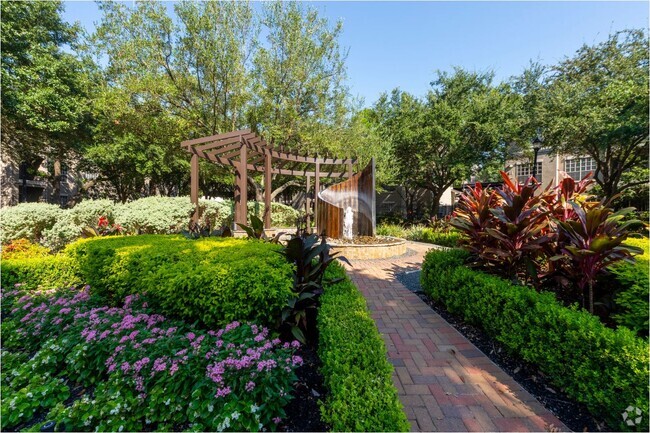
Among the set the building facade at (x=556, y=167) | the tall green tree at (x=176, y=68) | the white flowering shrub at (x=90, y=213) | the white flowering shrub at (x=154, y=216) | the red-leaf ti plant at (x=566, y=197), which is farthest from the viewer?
the building facade at (x=556, y=167)

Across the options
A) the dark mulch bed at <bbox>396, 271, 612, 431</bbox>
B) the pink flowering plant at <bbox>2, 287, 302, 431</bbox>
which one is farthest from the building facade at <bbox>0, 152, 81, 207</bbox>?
the dark mulch bed at <bbox>396, 271, 612, 431</bbox>

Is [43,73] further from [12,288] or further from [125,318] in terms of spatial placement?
Answer: [125,318]

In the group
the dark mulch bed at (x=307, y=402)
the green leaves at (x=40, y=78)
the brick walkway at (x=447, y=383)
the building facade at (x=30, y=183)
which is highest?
the green leaves at (x=40, y=78)

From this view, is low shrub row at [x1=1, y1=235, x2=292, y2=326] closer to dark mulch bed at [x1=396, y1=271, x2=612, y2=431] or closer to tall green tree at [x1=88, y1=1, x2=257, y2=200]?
dark mulch bed at [x1=396, y1=271, x2=612, y2=431]

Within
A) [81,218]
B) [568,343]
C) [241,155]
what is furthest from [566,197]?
[81,218]

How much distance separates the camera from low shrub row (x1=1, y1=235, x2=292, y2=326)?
7.68ft

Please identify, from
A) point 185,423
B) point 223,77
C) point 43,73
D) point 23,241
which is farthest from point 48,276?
point 43,73

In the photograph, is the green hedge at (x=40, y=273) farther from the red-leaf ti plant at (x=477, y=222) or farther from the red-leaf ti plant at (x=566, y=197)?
the red-leaf ti plant at (x=566, y=197)

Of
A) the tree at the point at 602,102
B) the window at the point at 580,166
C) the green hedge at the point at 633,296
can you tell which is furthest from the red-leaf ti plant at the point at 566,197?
the window at the point at 580,166

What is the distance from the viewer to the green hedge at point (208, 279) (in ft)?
7.66

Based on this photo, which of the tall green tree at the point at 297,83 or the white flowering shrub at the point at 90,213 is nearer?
the white flowering shrub at the point at 90,213

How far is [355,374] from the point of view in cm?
160

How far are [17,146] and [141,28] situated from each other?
1011 cm

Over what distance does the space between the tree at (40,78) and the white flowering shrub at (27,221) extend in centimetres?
790
